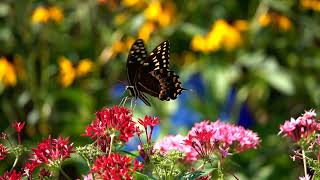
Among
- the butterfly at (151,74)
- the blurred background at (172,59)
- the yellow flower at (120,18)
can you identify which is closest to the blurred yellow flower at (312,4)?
the blurred background at (172,59)

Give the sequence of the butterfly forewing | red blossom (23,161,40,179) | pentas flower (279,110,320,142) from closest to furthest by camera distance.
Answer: red blossom (23,161,40,179), pentas flower (279,110,320,142), the butterfly forewing

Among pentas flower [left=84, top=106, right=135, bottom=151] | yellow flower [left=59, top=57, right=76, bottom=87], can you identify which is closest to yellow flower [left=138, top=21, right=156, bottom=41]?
yellow flower [left=59, top=57, right=76, bottom=87]

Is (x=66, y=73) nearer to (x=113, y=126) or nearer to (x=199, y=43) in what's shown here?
(x=199, y=43)

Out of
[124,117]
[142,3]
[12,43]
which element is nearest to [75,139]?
[12,43]

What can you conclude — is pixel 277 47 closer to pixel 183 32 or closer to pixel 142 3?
pixel 183 32

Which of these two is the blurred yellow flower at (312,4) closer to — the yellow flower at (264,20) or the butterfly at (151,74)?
the yellow flower at (264,20)

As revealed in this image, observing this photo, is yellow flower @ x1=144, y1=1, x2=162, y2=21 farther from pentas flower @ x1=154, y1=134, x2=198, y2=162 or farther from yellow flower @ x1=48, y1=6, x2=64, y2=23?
pentas flower @ x1=154, y1=134, x2=198, y2=162

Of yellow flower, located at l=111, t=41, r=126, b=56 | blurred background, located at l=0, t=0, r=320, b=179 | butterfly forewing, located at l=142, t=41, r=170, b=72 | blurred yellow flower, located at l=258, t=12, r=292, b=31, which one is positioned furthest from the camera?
blurred yellow flower, located at l=258, t=12, r=292, b=31
